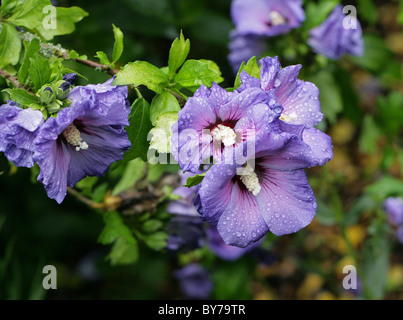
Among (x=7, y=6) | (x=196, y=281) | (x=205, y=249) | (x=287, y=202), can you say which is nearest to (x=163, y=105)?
(x=287, y=202)

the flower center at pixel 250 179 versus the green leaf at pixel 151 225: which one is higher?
the green leaf at pixel 151 225

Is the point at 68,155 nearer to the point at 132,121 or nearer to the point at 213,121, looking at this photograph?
the point at 132,121

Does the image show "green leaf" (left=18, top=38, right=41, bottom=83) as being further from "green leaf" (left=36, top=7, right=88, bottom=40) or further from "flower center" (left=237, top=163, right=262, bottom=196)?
"flower center" (left=237, top=163, right=262, bottom=196)

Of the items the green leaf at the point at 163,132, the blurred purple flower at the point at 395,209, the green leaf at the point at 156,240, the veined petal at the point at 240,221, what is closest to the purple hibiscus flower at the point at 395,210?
the blurred purple flower at the point at 395,209

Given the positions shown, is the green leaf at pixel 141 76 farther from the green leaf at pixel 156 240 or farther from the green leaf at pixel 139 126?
the green leaf at pixel 156 240

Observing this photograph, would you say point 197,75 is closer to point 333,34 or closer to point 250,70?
point 250,70
